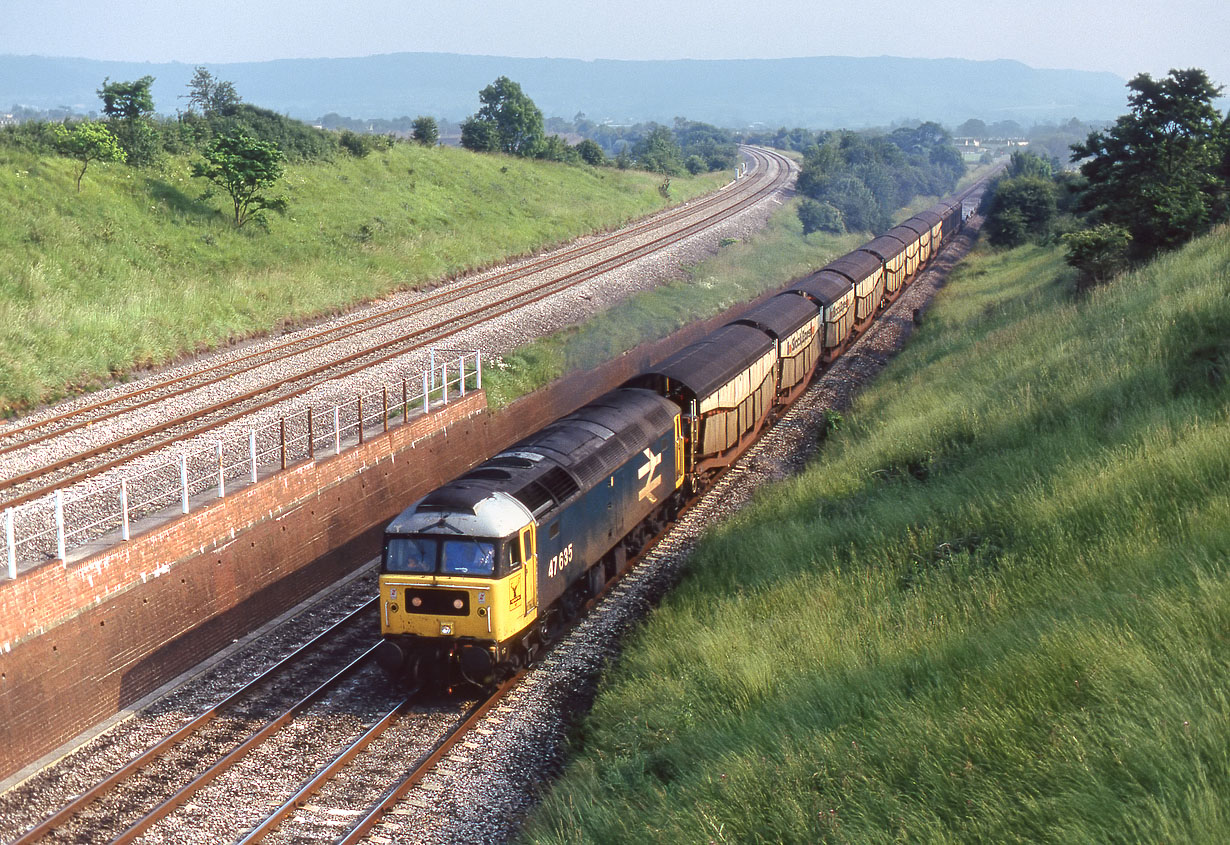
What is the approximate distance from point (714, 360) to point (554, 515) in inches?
341

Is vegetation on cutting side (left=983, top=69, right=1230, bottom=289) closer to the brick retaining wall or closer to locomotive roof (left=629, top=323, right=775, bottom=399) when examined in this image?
locomotive roof (left=629, top=323, right=775, bottom=399)

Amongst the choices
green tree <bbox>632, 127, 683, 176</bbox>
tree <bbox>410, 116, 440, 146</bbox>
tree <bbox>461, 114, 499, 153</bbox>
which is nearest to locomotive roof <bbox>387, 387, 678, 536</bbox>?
tree <bbox>410, 116, 440, 146</bbox>

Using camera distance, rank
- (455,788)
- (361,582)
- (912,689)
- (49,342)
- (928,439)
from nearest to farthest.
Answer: (912,689)
(455,788)
(361,582)
(928,439)
(49,342)

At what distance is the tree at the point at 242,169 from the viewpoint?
37.7 meters

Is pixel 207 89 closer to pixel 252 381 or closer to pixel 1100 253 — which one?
pixel 252 381

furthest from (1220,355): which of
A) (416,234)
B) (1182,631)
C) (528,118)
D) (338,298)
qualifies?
(528,118)

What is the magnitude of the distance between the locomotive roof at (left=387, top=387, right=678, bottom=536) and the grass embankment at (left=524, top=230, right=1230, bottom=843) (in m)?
2.42

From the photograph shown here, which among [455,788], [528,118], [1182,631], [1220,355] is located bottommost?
[455,788]

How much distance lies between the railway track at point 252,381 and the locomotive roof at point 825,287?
9145 mm

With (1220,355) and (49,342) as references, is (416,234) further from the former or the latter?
(1220,355)

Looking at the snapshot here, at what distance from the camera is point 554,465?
16.4m

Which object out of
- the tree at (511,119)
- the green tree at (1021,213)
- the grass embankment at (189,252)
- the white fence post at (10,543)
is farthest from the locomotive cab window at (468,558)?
the tree at (511,119)

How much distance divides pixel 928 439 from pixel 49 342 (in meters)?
20.3

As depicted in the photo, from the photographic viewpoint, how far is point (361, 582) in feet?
63.7
